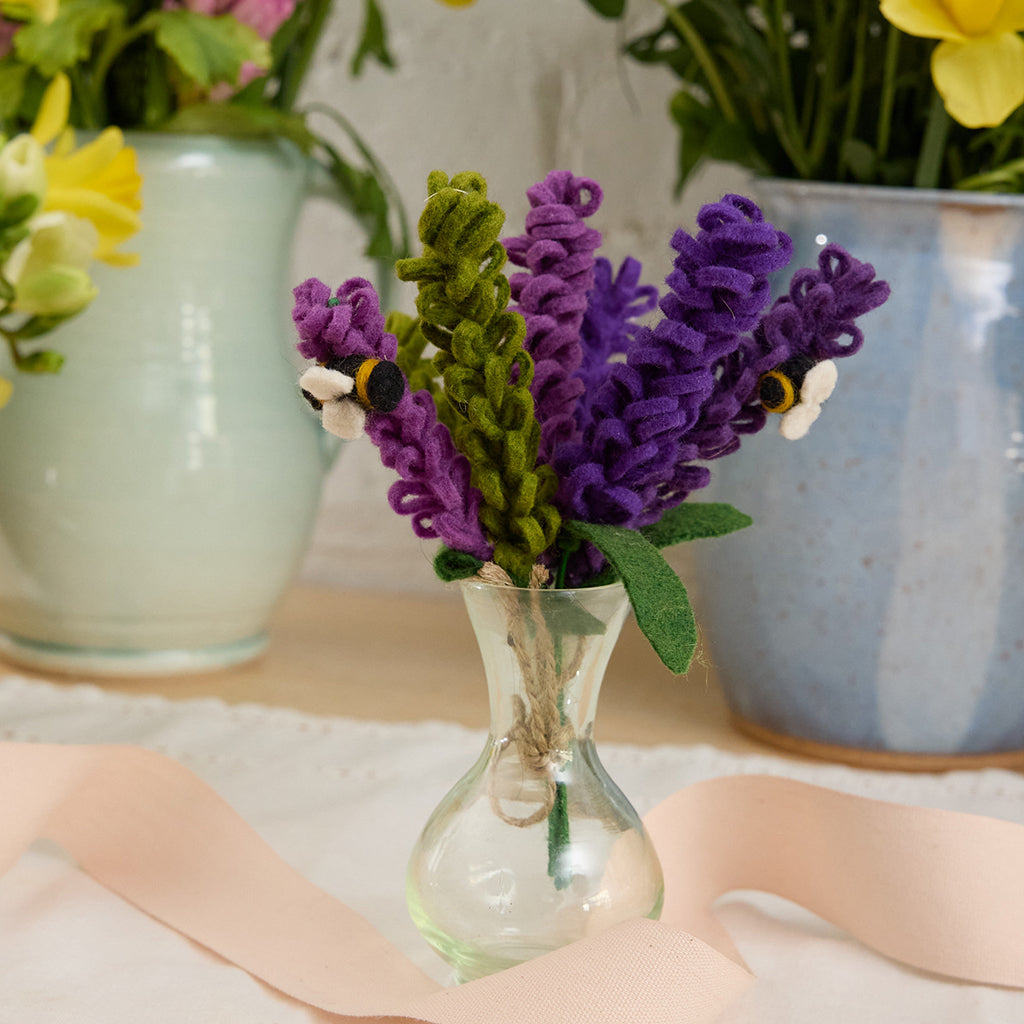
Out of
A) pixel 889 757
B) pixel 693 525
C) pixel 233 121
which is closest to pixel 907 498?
pixel 889 757

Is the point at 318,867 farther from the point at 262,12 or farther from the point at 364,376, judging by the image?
the point at 262,12

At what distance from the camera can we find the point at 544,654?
315mm

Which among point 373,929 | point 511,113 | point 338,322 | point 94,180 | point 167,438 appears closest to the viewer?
point 338,322

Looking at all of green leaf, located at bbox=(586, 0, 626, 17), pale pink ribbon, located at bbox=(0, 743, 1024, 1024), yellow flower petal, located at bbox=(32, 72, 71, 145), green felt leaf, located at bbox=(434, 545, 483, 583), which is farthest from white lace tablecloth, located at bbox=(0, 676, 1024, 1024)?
green leaf, located at bbox=(586, 0, 626, 17)

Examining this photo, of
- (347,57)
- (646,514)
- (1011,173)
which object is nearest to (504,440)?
(646,514)

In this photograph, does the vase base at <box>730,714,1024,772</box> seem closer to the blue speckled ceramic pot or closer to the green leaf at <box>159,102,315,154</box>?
the blue speckled ceramic pot

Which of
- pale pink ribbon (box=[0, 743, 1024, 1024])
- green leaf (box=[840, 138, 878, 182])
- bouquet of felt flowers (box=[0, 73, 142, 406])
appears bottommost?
pale pink ribbon (box=[0, 743, 1024, 1024])

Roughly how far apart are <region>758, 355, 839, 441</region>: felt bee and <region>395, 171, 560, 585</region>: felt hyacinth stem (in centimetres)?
5

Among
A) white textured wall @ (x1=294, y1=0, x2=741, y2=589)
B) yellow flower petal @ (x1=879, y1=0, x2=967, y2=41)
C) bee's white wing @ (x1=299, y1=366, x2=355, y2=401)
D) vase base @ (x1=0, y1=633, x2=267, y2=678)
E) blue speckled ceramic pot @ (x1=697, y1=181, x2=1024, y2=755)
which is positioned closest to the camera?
bee's white wing @ (x1=299, y1=366, x2=355, y2=401)

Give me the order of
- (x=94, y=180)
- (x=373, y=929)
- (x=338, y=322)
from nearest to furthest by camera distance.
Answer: (x=338, y=322) < (x=373, y=929) < (x=94, y=180)

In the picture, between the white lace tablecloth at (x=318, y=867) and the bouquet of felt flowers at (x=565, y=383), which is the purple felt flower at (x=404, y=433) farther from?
the white lace tablecloth at (x=318, y=867)

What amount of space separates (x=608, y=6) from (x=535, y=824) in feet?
1.39

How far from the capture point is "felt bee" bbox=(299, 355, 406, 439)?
262 millimetres

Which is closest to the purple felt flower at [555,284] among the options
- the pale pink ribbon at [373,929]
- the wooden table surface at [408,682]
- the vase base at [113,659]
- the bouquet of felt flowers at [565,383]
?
the bouquet of felt flowers at [565,383]
